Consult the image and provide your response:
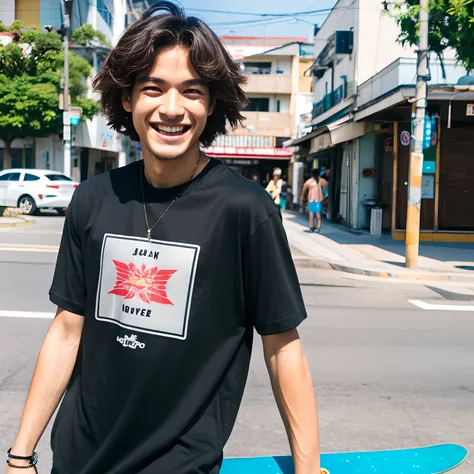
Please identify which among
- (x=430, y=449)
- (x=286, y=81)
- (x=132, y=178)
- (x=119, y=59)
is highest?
(x=286, y=81)

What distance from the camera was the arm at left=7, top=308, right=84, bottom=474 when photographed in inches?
72.0

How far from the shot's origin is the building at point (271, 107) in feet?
163

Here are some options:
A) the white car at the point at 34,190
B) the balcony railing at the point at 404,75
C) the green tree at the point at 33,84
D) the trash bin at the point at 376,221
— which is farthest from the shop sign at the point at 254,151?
the trash bin at the point at 376,221

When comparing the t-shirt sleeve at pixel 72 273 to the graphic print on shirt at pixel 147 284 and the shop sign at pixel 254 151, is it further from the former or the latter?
the shop sign at pixel 254 151

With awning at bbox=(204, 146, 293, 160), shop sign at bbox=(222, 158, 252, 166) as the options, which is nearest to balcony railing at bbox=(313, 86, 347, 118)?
awning at bbox=(204, 146, 293, 160)

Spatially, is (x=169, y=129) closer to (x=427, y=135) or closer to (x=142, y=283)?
(x=142, y=283)

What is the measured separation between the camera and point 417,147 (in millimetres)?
12180

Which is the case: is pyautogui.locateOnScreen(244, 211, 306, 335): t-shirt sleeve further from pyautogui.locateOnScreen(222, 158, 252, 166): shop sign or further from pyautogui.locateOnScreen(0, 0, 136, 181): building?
pyautogui.locateOnScreen(222, 158, 252, 166): shop sign

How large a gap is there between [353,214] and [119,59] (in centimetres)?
2061

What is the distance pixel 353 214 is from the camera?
22.1 meters

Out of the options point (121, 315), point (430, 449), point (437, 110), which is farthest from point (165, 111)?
point (437, 110)

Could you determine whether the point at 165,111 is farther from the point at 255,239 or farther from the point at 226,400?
the point at 226,400

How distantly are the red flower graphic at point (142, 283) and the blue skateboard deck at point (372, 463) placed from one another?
19.2 inches

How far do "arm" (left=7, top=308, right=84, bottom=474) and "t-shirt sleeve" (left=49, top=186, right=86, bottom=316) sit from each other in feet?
0.11
